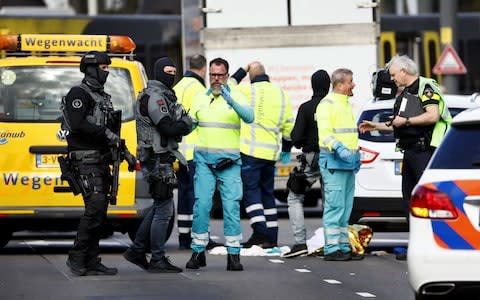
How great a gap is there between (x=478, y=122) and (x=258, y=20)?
1102 centimetres

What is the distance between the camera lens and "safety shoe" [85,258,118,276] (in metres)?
12.3

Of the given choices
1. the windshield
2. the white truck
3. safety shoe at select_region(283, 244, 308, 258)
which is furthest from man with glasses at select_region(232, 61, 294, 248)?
the white truck

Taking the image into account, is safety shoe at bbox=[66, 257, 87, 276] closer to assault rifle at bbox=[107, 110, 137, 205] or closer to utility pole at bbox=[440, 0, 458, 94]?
assault rifle at bbox=[107, 110, 137, 205]

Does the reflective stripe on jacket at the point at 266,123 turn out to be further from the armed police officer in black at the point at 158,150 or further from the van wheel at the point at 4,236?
the armed police officer in black at the point at 158,150

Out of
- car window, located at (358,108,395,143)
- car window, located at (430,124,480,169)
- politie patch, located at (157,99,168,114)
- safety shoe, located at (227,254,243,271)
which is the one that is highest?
politie patch, located at (157,99,168,114)

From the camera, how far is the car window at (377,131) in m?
14.5

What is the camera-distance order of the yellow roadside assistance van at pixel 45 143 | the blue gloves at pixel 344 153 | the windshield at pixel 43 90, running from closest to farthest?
the blue gloves at pixel 344 153
the yellow roadside assistance van at pixel 45 143
the windshield at pixel 43 90

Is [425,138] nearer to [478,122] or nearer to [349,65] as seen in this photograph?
[478,122]

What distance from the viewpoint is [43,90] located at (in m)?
14.1

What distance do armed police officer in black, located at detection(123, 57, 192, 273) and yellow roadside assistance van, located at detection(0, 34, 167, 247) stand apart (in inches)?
51.5

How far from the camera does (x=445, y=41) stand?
28953mm

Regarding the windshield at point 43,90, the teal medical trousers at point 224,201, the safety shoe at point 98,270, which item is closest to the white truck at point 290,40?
the windshield at point 43,90

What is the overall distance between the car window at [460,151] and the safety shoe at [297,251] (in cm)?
537

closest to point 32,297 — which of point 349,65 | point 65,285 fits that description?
point 65,285
